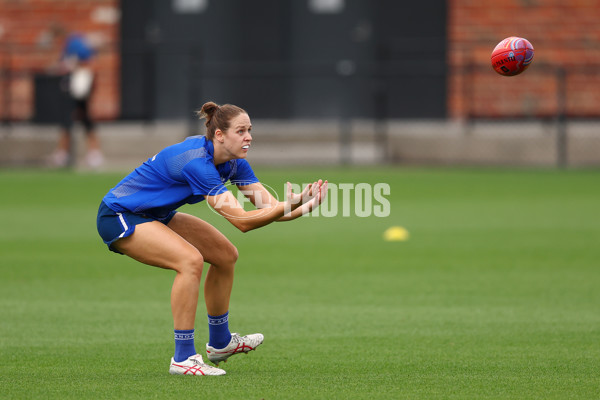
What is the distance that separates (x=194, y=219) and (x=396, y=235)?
700 cm

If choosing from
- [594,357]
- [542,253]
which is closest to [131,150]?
[542,253]

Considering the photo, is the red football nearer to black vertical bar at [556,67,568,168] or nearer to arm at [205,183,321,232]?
arm at [205,183,321,232]

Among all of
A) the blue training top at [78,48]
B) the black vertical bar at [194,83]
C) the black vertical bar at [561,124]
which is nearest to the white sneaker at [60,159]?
the blue training top at [78,48]

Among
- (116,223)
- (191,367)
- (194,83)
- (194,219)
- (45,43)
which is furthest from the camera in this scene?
(45,43)

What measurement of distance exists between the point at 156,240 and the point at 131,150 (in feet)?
56.7

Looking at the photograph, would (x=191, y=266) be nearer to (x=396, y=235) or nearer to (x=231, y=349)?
(x=231, y=349)

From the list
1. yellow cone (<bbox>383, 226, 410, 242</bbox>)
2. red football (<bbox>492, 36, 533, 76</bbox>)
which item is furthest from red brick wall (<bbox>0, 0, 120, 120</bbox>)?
red football (<bbox>492, 36, 533, 76</bbox>)

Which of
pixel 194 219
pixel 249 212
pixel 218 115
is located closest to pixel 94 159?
pixel 194 219

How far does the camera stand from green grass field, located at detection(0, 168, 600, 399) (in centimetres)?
648

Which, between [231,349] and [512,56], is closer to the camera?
[231,349]

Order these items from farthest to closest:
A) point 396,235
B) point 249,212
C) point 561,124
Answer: point 561,124, point 396,235, point 249,212

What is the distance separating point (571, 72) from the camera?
23.7 m

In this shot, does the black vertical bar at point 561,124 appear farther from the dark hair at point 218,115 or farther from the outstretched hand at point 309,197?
the outstretched hand at point 309,197

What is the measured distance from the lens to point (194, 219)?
23.6 ft
